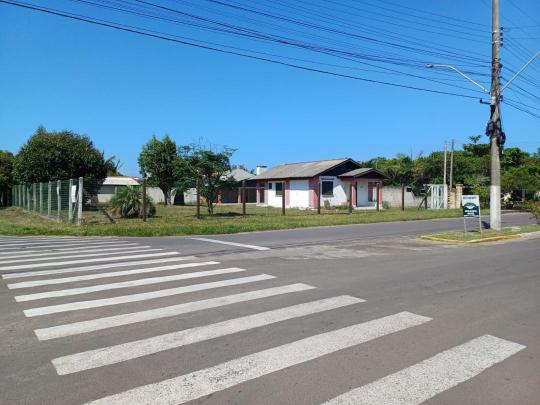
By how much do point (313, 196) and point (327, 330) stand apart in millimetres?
31222

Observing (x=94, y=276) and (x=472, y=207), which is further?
(x=472, y=207)

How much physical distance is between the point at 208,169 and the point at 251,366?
806 inches

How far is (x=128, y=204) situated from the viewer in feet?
79.9

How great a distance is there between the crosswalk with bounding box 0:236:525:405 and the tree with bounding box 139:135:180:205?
3331 cm

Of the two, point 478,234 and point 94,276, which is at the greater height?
point 478,234

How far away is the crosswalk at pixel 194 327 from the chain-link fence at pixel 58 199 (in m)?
9.68

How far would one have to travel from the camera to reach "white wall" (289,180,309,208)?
121 feet

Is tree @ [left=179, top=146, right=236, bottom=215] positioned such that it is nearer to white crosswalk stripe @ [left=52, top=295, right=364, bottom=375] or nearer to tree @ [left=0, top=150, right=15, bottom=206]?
white crosswalk stripe @ [left=52, top=295, right=364, bottom=375]

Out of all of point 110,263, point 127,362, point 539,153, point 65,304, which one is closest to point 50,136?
point 110,263

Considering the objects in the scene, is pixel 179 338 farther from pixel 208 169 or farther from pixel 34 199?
pixel 34 199

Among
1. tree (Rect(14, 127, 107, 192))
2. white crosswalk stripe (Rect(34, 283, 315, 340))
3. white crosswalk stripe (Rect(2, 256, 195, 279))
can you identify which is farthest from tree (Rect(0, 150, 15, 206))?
white crosswalk stripe (Rect(34, 283, 315, 340))

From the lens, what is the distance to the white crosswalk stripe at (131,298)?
20.0ft

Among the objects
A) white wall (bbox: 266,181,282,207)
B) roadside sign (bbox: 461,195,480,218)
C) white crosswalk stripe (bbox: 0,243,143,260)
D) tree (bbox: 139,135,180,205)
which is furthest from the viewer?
tree (bbox: 139,135,180,205)

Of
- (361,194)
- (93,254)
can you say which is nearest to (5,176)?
(361,194)
